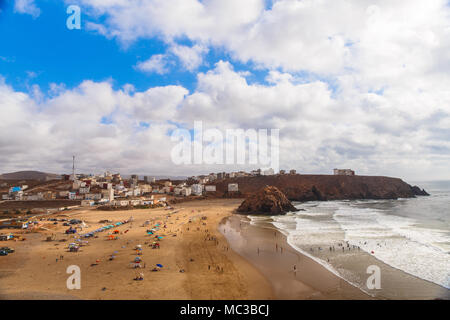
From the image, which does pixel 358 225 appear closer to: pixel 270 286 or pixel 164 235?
pixel 270 286

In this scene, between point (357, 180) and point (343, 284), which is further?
point (357, 180)

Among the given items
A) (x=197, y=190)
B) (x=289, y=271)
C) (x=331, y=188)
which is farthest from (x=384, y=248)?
(x=197, y=190)

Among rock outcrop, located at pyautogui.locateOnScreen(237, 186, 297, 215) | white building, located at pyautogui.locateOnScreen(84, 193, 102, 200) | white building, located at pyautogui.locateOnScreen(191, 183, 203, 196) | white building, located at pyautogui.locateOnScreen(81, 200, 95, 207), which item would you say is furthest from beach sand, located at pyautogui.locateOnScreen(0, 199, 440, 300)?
white building, located at pyautogui.locateOnScreen(191, 183, 203, 196)

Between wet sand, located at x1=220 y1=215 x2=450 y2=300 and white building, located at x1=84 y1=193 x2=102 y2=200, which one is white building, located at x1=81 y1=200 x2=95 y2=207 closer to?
white building, located at x1=84 y1=193 x2=102 y2=200

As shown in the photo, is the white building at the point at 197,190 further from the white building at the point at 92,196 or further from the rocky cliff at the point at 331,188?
the white building at the point at 92,196

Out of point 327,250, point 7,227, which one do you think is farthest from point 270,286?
point 7,227
